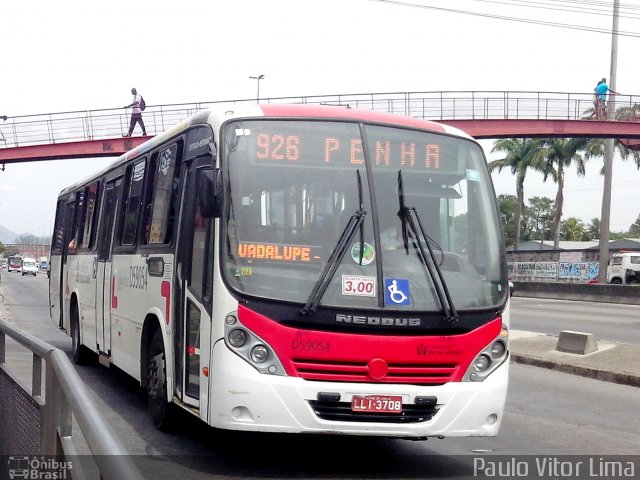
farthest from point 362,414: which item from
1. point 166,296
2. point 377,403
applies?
point 166,296

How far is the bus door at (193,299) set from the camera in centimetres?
711

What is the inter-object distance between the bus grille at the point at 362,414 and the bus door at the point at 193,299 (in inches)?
35.3

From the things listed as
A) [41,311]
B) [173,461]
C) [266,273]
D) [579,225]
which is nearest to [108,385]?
[173,461]

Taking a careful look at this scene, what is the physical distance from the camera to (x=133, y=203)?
10469 mm

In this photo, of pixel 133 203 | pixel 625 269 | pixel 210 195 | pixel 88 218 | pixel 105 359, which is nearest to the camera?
pixel 210 195

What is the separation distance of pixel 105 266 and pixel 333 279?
17.8 ft

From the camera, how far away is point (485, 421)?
7141mm

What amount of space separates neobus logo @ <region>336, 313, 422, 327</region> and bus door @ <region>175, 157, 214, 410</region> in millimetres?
1033

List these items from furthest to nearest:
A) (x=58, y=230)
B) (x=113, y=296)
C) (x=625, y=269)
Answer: (x=625, y=269)
(x=58, y=230)
(x=113, y=296)

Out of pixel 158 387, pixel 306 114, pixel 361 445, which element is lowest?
pixel 361 445

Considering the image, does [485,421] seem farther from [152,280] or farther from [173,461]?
[152,280]

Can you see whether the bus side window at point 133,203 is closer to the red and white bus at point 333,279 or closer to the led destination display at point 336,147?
the red and white bus at point 333,279

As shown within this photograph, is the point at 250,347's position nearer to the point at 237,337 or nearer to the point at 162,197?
the point at 237,337

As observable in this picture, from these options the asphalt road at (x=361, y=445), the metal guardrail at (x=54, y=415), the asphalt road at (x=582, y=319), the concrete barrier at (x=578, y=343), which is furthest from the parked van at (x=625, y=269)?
the metal guardrail at (x=54, y=415)
